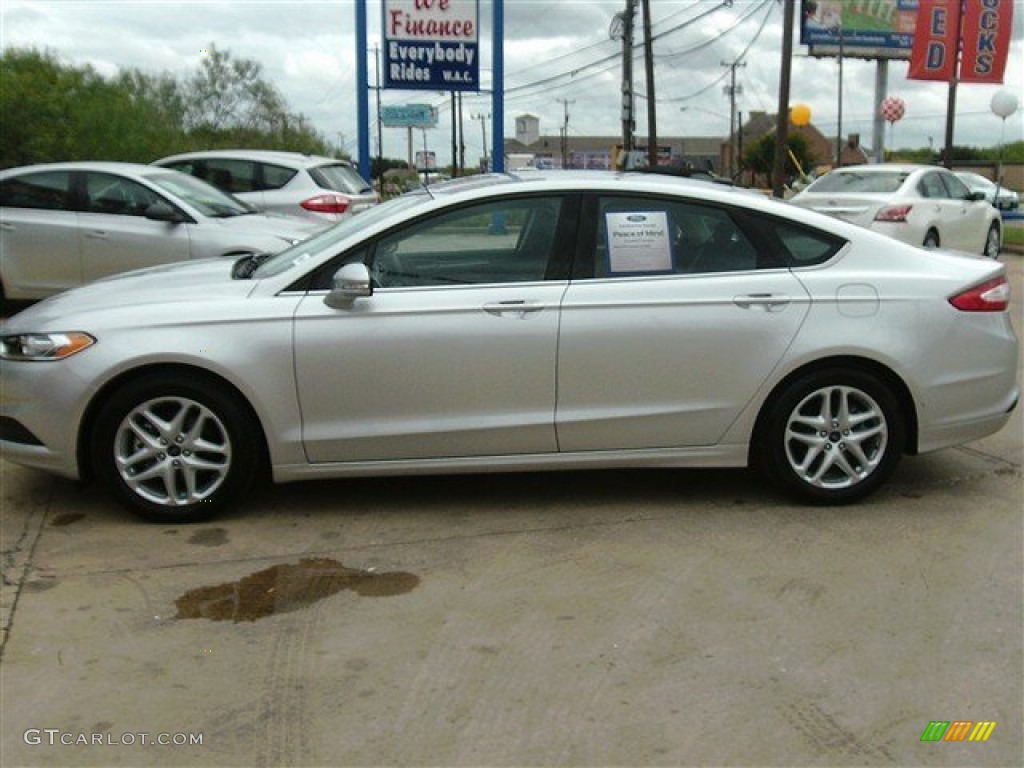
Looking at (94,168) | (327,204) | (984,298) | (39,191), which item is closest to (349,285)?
(984,298)

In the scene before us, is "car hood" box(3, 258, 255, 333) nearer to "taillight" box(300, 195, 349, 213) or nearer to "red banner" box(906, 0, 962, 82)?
"taillight" box(300, 195, 349, 213)

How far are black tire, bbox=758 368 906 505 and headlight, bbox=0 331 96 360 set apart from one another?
3.05m

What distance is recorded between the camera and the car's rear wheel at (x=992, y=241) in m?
15.7

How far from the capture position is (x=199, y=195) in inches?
381

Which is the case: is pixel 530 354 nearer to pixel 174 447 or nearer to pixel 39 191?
pixel 174 447

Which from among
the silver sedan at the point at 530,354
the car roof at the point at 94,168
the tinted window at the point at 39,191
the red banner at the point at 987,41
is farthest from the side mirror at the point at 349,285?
the red banner at the point at 987,41

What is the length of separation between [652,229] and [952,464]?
7.26ft

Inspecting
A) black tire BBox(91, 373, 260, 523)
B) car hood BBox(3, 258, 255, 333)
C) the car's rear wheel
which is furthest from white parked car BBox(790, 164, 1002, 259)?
black tire BBox(91, 373, 260, 523)

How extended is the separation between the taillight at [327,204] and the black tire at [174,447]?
7079 mm

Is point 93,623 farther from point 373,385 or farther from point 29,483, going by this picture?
point 29,483

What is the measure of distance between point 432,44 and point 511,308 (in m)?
14.1

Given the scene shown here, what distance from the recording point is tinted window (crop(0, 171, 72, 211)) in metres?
9.59

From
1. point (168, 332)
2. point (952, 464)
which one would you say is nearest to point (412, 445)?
point (168, 332)

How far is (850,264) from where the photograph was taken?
4.89m
